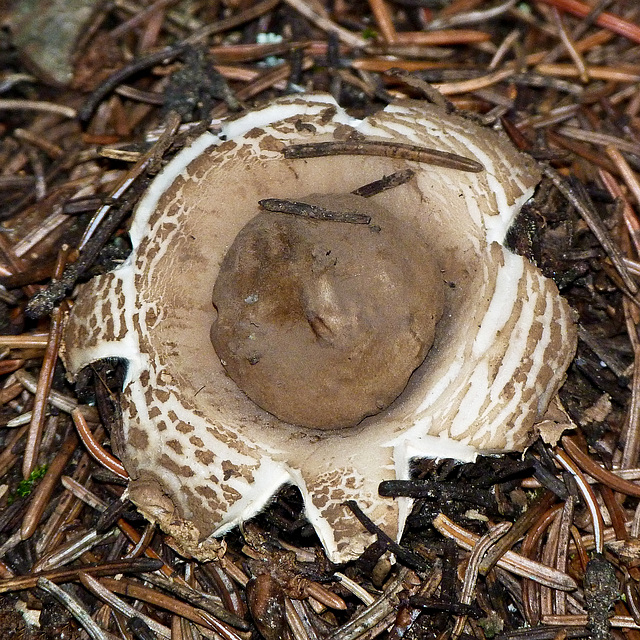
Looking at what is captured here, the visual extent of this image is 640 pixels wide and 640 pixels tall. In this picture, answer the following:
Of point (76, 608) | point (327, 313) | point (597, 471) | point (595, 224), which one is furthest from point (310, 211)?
point (76, 608)

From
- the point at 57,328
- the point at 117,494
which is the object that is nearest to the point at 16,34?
the point at 57,328

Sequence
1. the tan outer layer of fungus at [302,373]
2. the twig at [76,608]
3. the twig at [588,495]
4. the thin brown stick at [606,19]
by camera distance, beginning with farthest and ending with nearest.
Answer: the thin brown stick at [606,19] → the twig at [588,495] → the twig at [76,608] → the tan outer layer of fungus at [302,373]

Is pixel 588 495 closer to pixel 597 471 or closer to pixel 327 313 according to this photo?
pixel 597 471

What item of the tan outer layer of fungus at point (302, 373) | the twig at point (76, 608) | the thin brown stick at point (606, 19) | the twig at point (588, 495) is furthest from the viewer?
the thin brown stick at point (606, 19)

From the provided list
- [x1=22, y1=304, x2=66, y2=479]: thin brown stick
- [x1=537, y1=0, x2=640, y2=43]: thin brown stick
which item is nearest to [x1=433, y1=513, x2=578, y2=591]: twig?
[x1=22, y1=304, x2=66, y2=479]: thin brown stick

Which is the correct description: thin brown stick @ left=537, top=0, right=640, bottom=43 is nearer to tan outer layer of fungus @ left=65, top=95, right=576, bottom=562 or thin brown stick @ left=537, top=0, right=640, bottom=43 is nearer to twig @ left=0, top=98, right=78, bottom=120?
tan outer layer of fungus @ left=65, top=95, right=576, bottom=562

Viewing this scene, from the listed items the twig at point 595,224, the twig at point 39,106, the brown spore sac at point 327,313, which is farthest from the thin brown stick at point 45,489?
the twig at point 595,224

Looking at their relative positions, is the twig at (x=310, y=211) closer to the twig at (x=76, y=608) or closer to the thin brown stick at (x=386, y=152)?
the thin brown stick at (x=386, y=152)
